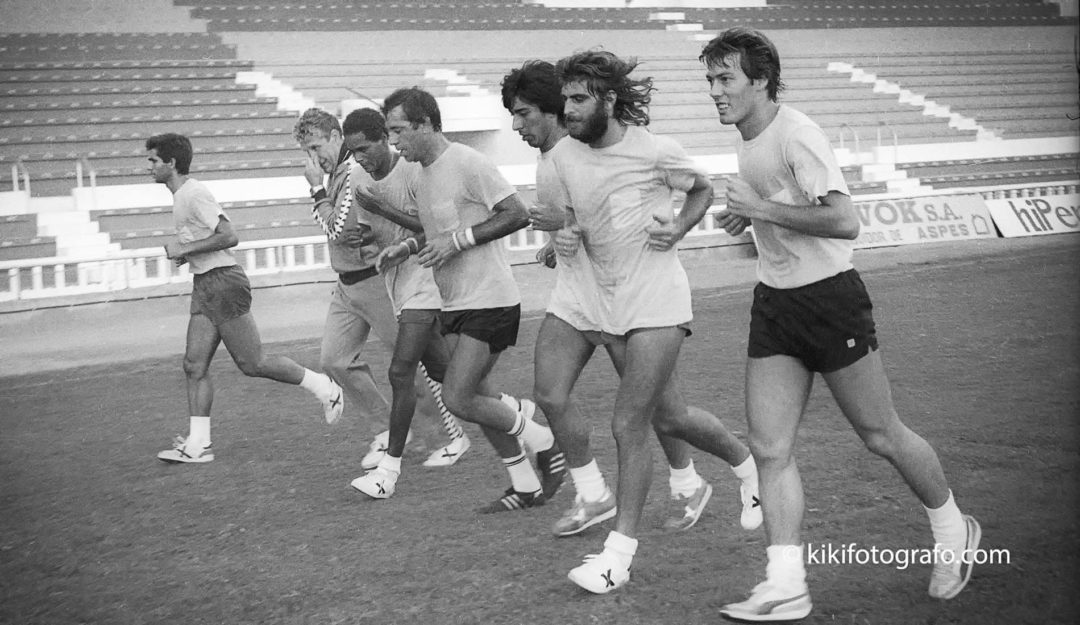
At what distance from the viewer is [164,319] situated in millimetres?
14648

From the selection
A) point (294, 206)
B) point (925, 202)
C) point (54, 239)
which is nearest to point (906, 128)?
point (925, 202)

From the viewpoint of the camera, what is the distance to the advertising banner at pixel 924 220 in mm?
19531

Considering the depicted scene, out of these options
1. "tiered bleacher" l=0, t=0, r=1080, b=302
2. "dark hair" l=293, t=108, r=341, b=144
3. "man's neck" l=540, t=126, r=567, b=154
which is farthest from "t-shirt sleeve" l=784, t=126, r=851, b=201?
"tiered bleacher" l=0, t=0, r=1080, b=302

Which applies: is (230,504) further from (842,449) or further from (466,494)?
(842,449)

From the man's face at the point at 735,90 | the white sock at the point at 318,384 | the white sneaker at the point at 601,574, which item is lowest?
the white sock at the point at 318,384

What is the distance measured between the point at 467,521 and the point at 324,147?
2.47 metres

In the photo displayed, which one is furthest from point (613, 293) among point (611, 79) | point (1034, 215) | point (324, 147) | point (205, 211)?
point (1034, 215)

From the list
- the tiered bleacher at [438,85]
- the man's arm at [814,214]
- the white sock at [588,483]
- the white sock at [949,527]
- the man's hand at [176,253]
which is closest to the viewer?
the man's arm at [814,214]

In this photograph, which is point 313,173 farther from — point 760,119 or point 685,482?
point 760,119

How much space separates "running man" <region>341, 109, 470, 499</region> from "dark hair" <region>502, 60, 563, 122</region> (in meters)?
0.89

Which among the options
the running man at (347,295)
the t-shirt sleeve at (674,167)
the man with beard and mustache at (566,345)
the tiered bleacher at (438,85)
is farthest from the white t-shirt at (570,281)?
the tiered bleacher at (438,85)

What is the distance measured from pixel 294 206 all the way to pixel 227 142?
84.5 inches

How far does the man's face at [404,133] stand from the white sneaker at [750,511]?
2054 millimetres

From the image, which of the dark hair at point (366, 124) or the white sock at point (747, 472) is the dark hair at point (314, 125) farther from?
the white sock at point (747, 472)
